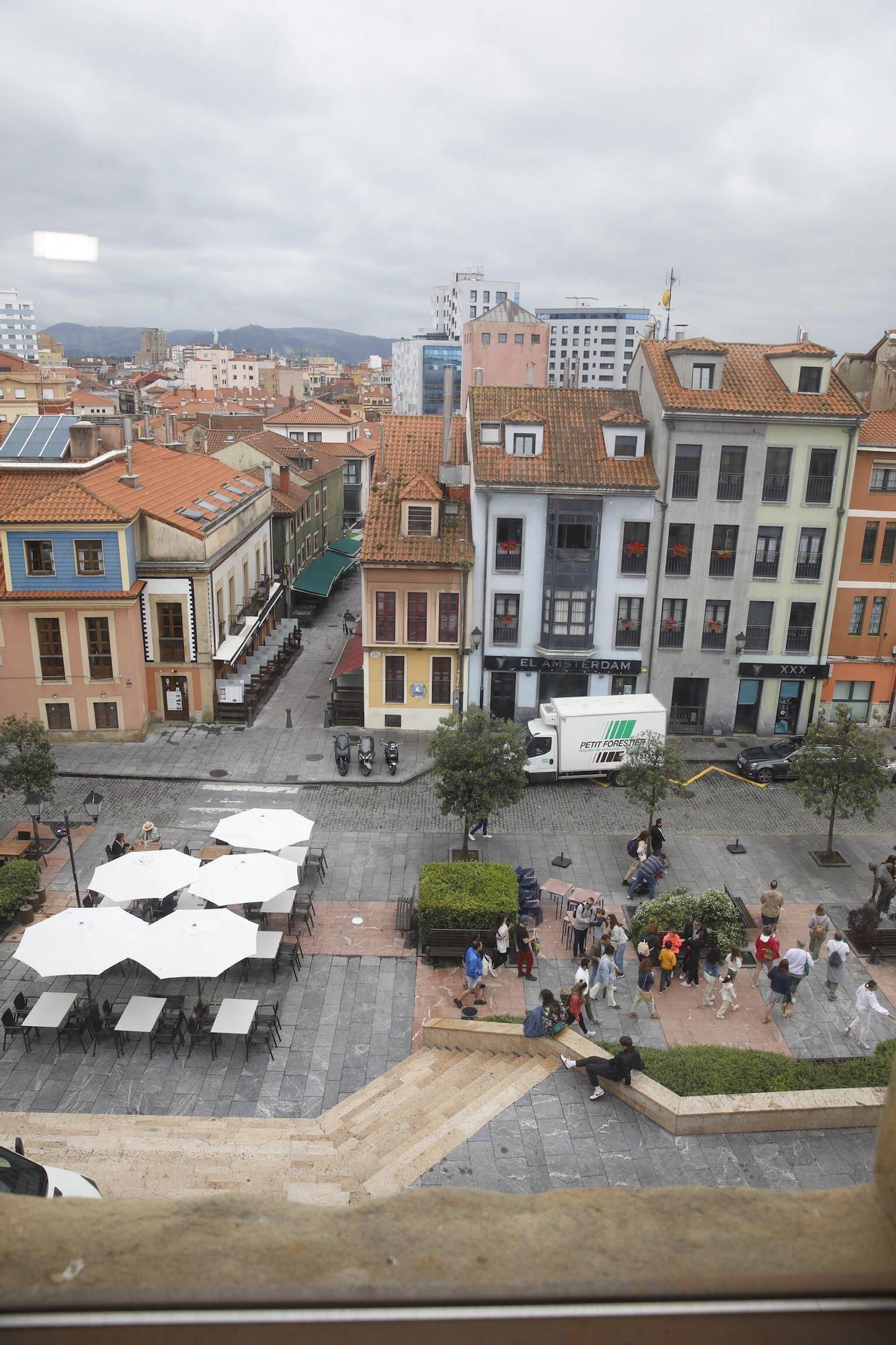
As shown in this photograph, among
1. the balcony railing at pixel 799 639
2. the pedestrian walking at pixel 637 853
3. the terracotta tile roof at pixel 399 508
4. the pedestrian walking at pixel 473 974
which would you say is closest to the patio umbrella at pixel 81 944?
the pedestrian walking at pixel 473 974

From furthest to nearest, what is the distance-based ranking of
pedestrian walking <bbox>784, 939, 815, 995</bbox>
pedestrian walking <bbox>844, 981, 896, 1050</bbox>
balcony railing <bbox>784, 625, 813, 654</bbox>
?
balcony railing <bbox>784, 625, 813, 654</bbox> → pedestrian walking <bbox>784, 939, 815, 995</bbox> → pedestrian walking <bbox>844, 981, 896, 1050</bbox>

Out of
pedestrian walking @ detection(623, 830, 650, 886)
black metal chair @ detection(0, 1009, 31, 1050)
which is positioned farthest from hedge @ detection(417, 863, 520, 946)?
black metal chair @ detection(0, 1009, 31, 1050)

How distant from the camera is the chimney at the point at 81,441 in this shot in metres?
36.2

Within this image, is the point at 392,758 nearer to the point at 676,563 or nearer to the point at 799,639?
the point at 676,563

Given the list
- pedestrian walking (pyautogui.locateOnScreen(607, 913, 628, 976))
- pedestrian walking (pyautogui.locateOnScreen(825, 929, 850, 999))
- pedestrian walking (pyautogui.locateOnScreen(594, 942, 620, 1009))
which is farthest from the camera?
pedestrian walking (pyautogui.locateOnScreen(607, 913, 628, 976))

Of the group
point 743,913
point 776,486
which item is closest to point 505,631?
point 776,486

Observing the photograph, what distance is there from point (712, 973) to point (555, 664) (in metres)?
16.3

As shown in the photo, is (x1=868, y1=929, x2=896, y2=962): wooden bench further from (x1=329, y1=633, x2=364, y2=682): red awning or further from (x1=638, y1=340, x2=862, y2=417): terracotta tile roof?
(x1=329, y1=633, x2=364, y2=682): red awning

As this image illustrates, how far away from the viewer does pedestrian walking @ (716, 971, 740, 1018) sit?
1778cm

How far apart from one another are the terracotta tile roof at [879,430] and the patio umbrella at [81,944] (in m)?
28.5

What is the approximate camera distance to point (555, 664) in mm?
33531

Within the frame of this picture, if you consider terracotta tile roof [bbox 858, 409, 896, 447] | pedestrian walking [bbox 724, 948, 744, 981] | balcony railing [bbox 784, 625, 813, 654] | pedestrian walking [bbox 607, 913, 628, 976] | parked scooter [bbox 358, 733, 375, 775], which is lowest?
parked scooter [bbox 358, 733, 375, 775]

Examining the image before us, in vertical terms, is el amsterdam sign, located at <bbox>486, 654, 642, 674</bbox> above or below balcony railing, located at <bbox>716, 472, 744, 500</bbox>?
below

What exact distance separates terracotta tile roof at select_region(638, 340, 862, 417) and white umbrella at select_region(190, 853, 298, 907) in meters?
20.7
